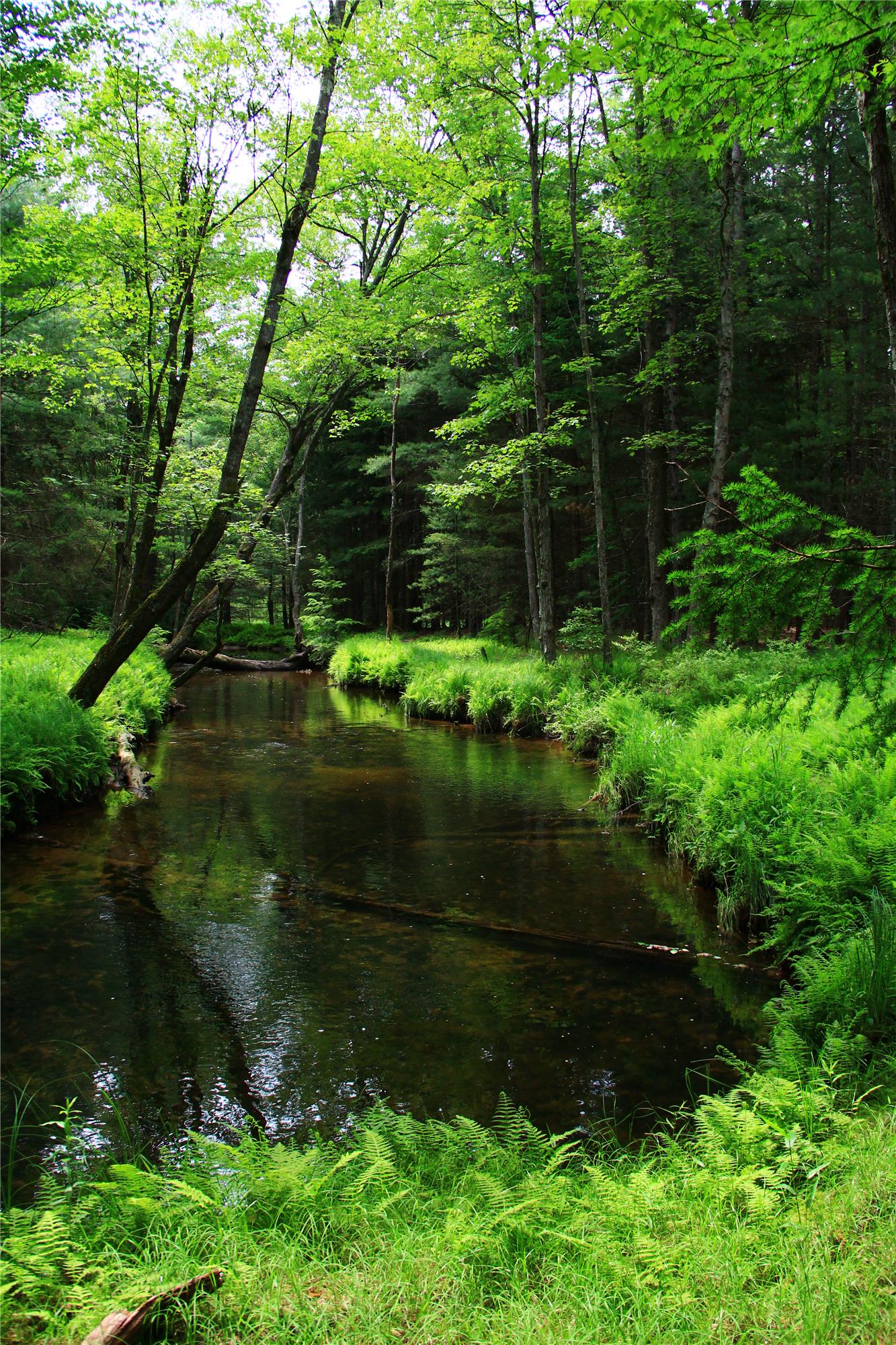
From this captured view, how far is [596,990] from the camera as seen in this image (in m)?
4.59

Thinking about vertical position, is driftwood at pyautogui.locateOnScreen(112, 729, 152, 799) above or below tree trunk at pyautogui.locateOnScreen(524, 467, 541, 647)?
below

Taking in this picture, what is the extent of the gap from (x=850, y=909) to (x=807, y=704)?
3.87 metres

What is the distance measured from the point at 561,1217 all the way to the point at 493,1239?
423 millimetres

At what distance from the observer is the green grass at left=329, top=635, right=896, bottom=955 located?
15.0ft

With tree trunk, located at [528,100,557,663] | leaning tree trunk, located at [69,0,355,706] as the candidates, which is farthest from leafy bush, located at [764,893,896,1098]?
tree trunk, located at [528,100,557,663]

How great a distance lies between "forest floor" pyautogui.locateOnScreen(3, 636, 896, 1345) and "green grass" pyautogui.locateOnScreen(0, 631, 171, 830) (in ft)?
16.5

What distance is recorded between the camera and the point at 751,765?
20.1 ft

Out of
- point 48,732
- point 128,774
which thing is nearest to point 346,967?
point 48,732

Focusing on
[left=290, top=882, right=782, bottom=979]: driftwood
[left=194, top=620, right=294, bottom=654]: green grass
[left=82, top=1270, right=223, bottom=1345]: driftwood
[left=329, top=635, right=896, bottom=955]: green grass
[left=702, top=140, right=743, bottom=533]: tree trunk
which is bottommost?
[left=290, top=882, right=782, bottom=979]: driftwood

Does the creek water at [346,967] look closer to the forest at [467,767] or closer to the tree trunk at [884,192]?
the forest at [467,767]

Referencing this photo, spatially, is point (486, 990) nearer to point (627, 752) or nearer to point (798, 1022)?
point (798, 1022)

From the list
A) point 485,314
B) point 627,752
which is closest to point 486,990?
point 627,752

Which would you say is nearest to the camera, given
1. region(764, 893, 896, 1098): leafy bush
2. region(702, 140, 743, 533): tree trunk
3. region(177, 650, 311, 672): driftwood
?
region(764, 893, 896, 1098): leafy bush

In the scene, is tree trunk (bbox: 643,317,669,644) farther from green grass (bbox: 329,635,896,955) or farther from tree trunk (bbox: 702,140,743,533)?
green grass (bbox: 329,635,896,955)
